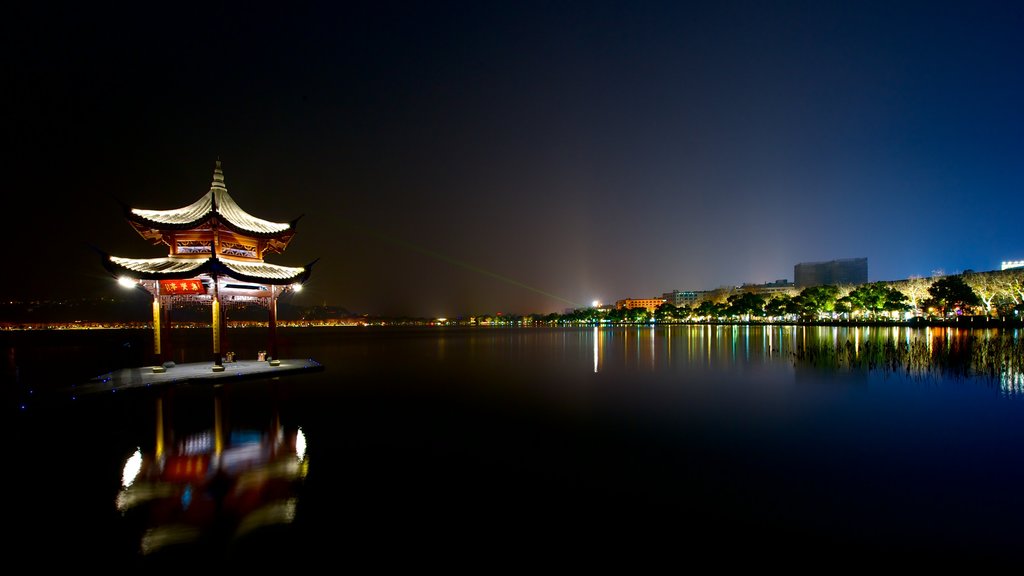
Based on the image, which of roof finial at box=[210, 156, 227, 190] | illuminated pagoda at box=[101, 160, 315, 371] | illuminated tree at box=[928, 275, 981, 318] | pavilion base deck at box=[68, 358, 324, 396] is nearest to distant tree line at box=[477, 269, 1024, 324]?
illuminated tree at box=[928, 275, 981, 318]

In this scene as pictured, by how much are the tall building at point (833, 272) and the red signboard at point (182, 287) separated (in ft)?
626

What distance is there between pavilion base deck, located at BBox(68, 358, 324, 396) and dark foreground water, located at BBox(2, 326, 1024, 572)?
2.98 feet

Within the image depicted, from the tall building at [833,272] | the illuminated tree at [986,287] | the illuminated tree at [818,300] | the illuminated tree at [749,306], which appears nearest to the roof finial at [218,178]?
the illuminated tree at [986,287]

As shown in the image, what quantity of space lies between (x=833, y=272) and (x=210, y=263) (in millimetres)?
199971

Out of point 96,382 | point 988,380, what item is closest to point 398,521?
point 96,382

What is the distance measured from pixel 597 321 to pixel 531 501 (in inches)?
6675

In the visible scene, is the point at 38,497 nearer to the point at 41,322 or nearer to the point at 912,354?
the point at 912,354

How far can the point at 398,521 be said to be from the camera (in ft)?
20.1

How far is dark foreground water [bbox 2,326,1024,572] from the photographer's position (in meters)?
5.53

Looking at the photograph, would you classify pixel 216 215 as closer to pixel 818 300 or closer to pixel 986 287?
pixel 986 287

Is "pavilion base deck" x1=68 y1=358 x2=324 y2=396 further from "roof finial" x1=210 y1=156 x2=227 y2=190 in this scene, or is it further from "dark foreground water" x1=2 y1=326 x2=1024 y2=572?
"roof finial" x1=210 y1=156 x2=227 y2=190

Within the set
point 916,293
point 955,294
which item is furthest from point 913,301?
point 955,294

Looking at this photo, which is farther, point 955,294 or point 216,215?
point 955,294

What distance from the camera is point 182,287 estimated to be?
816 inches
